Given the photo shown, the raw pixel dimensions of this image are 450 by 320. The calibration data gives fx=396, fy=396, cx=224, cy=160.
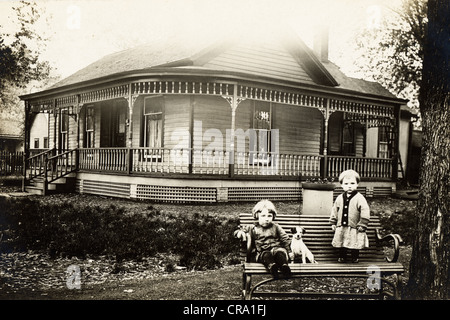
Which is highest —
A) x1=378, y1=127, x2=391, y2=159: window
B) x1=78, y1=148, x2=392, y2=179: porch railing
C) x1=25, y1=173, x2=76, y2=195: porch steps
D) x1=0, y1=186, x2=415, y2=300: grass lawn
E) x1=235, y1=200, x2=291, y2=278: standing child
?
x1=378, y1=127, x2=391, y2=159: window

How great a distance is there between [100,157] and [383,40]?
19.5 m

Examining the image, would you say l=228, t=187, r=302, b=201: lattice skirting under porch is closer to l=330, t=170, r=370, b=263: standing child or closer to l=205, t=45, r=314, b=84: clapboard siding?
l=205, t=45, r=314, b=84: clapboard siding

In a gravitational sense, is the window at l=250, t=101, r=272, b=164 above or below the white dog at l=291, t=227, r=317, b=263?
above

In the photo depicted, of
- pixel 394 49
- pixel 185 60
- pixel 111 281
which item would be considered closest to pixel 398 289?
pixel 111 281

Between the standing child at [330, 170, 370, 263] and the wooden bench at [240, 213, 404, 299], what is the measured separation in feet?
0.64

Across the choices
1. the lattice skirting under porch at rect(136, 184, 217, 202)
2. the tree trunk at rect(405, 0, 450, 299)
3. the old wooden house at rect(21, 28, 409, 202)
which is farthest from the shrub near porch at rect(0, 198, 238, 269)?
the old wooden house at rect(21, 28, 409, 202)

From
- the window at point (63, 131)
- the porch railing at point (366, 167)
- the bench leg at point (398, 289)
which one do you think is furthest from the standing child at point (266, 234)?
the window at point (63, 131)

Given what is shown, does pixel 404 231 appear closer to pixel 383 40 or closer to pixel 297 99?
pixel 297 99

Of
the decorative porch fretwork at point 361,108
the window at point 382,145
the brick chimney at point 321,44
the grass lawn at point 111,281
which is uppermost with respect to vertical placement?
the brick chimney at point 321,44

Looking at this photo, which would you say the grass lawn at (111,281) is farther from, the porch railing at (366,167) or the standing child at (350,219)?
the porch railing at (366,167)

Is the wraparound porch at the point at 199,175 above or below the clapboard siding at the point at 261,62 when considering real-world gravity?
below

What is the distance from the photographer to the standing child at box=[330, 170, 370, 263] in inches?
181

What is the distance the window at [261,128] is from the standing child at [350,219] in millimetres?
11067

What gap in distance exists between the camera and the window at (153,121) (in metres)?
15.5
